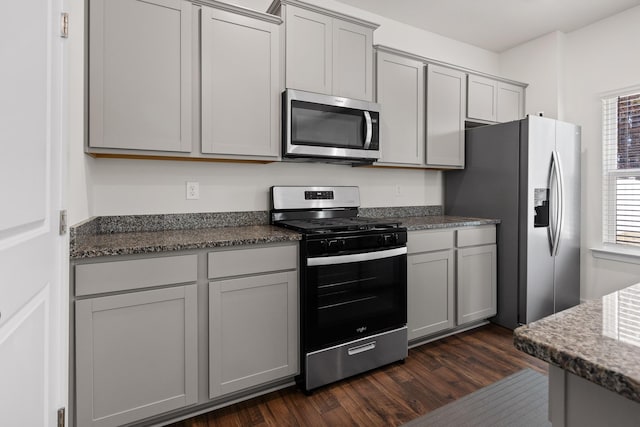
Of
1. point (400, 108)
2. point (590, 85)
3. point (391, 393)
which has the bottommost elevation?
point (391, 393)

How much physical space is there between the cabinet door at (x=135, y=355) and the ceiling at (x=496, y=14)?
2787 mm

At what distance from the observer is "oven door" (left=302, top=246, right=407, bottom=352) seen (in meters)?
2.01

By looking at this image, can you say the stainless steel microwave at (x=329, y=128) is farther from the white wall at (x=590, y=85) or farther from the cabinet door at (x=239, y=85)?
the white wall at (x=590, y=85)

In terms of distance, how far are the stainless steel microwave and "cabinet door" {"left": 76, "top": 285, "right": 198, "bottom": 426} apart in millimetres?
1174

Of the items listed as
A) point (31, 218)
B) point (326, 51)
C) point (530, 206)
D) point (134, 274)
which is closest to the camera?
point (31, 218)

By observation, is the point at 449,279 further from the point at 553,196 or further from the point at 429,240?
the point at 553,196

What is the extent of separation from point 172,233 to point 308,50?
1514 millimetres

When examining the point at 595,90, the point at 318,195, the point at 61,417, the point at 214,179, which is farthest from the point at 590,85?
the point at 61,417

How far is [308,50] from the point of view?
93.0 inches

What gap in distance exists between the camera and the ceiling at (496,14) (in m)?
2.96

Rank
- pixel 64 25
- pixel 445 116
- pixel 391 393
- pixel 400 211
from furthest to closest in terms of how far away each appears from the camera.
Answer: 1. pixel 400 211
2. pixel 445 116
3. pixel 391 393
4. pixel 64 25

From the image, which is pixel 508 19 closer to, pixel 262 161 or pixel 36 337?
pixel 262 161

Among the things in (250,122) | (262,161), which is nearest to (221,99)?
(250,122)

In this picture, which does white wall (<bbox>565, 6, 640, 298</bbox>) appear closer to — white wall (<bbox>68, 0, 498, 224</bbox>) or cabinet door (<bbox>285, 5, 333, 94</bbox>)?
white wall (<bbox>68, 0, 498, 224</bbox>)
